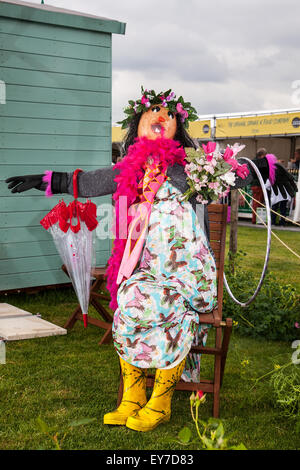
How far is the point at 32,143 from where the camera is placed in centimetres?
512

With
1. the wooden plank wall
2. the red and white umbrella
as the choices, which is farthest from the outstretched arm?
the wooden plank wall

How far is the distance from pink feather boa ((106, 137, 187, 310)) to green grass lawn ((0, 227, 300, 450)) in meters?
0.64

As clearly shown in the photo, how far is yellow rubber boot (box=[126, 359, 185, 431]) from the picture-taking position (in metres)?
2.65

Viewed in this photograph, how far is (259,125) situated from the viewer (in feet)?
40.4

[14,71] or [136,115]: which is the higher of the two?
[14,71]

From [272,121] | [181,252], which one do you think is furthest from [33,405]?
[272,121]

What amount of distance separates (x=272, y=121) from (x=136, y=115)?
9313 millimetres

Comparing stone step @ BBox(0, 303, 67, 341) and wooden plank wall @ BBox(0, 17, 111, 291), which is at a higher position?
wooden plank wall @ BBox(0, 17, 111, 291)

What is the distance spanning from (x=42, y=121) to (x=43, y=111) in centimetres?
10

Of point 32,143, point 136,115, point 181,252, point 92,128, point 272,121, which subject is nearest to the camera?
point 181,252

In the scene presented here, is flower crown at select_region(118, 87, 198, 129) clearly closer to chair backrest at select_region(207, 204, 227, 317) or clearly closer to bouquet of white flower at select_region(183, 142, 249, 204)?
bouquet of white flower at select_region(183, 142, 249, 204)

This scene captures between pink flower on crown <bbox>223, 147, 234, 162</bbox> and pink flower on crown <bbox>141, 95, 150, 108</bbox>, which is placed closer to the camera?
pink flower on crown <bbox>223, 147, 234, 162</bbox>

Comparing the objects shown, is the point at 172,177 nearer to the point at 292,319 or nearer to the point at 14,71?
the point at 292,319

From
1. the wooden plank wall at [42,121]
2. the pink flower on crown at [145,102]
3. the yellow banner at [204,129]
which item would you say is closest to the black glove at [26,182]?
the pink flower on crown at [145,102]
